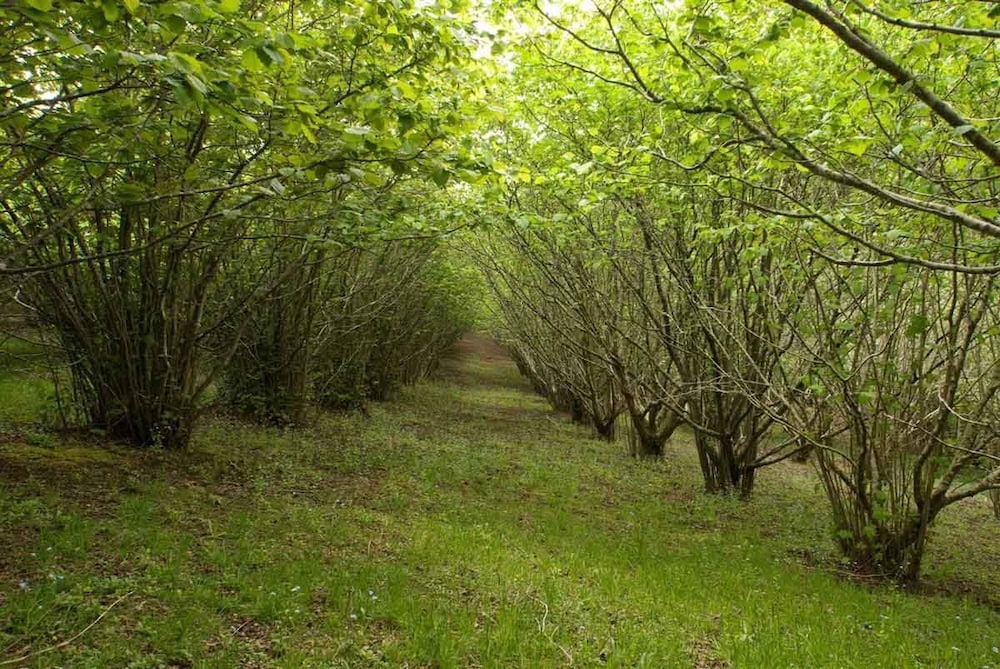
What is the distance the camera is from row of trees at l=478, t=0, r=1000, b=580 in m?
4.49

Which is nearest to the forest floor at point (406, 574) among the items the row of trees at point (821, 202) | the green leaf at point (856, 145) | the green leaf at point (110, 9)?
the row of trees at point (821, 202)

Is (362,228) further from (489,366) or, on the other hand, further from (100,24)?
(489,366)

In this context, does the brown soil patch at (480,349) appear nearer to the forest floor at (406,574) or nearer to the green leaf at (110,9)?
the forest floor at (406,574)

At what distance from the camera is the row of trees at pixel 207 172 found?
3.93 m

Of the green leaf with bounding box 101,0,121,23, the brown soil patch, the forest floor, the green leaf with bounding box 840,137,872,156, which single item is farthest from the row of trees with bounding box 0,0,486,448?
the brown soil patch

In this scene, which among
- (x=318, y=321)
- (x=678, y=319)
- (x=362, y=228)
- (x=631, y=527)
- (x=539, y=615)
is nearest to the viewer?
(x=539, y=615)

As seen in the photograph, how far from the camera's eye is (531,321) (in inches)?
866

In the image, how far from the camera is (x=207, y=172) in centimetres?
657

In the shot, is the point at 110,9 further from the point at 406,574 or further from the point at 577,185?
the point at 577,185

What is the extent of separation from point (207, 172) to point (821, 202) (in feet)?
26.7

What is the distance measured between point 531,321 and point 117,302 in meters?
15.2

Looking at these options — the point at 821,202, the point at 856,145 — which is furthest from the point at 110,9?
the point at 821,202

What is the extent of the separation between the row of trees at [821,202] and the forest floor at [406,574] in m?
1.66

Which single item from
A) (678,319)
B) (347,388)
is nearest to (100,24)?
(678,319)
